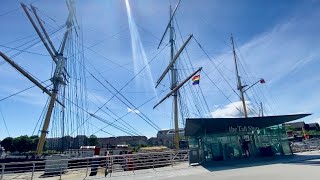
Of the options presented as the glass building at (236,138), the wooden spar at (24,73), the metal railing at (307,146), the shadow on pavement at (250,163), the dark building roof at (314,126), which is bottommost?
the shadow on pavement at (250,163)

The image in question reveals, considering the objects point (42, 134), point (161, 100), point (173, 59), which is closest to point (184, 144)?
point (161, 100)

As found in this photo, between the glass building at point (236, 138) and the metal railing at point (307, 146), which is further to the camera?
the metal railing at point (307, 146)

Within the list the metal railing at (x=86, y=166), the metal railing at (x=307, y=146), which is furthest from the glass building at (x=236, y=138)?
the metal railing at (x=307, y=146)

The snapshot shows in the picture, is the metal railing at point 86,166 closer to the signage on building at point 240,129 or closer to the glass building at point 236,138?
the glass building at point 236,138

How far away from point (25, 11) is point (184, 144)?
125ft

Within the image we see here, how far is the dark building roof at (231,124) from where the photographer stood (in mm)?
21234

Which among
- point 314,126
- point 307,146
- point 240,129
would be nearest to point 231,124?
point 240,129

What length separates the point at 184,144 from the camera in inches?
2036

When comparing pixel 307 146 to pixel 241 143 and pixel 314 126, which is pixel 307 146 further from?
pixel 314 126

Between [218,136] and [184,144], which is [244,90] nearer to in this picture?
[184,144]

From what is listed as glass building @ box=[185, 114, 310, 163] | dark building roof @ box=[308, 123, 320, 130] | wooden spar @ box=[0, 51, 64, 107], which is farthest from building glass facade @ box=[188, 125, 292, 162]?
dark building roof @ box=[308, 123, 320, 130]

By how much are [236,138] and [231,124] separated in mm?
1299

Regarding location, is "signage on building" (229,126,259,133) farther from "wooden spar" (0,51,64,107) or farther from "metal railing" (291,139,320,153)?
"wooden spar" (0,51,64,107)

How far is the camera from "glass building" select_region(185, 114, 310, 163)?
21.1 metres
